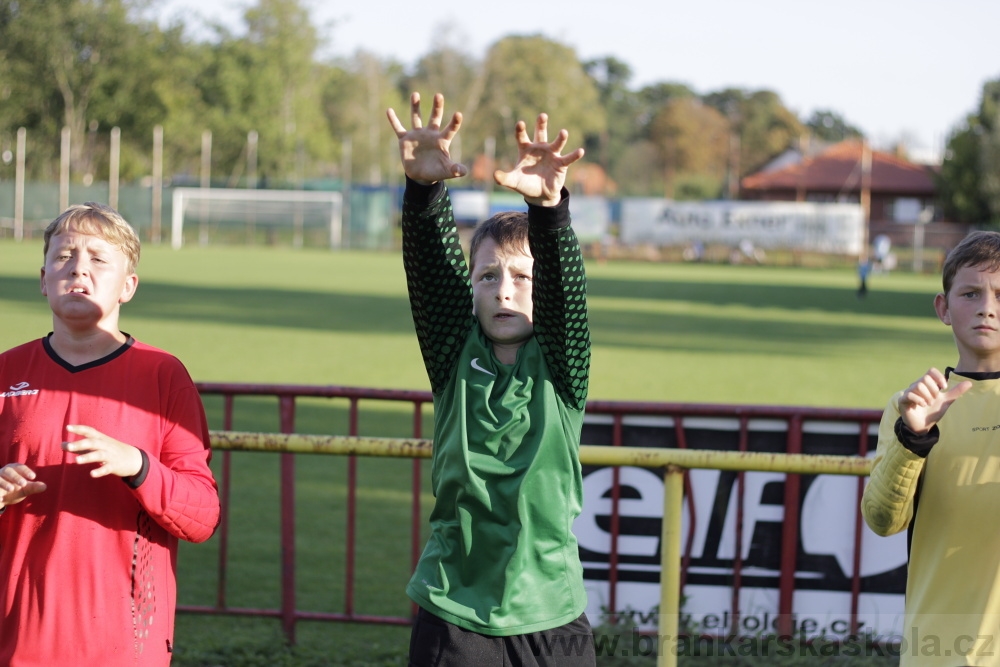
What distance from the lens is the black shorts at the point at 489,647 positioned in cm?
267

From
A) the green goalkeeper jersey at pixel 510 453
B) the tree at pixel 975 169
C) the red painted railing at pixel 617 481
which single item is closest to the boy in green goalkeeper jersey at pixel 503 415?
the green goalkeeper jersey at pixel 510 453

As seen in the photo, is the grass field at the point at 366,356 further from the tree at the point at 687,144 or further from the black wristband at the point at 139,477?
the tree at the point at 687,144

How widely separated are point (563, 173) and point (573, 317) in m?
0.39

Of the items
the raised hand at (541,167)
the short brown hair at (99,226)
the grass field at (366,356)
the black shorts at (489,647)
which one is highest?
the raised hand at (541,167)

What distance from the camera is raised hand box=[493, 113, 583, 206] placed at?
256 cm

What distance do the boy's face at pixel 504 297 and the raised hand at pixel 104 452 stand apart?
935 mm

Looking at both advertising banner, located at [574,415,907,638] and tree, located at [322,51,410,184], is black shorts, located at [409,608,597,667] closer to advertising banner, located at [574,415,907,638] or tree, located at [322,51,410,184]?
advertising banner, located at [574,415,907,638]

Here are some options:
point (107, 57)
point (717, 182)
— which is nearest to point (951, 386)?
point (107, 57)

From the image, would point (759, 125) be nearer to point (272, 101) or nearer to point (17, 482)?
point (272, 101)

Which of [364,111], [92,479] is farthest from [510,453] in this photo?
[364,111]

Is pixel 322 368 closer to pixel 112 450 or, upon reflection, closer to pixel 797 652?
pixel 797 652

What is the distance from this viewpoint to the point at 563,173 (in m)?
2.59

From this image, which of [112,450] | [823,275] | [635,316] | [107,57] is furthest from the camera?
[107,57]

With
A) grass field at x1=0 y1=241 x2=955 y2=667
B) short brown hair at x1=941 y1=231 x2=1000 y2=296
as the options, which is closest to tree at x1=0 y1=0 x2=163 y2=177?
grass field at x1=0 y1=241 x2=955 y2=667
